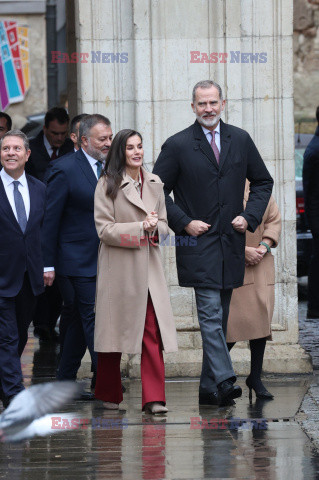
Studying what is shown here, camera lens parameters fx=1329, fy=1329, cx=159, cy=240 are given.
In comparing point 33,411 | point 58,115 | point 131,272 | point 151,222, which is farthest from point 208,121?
point 58,115

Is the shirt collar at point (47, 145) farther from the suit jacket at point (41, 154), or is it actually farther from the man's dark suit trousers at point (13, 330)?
the man's dark suit trousers at point (13, 330)

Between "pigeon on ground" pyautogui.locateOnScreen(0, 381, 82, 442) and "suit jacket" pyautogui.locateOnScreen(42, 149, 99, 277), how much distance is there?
2.34m

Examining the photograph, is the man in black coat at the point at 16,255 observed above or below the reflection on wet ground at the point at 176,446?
above

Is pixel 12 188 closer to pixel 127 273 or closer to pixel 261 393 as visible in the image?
pixel 127 273

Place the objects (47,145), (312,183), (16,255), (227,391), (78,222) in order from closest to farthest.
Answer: (227,391) < (16,255) < (78,222) < (47,145) < (312,183)

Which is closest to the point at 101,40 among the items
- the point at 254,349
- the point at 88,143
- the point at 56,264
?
the point at 88,143

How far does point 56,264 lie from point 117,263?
755 mm

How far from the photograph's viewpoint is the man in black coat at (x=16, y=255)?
8375mm

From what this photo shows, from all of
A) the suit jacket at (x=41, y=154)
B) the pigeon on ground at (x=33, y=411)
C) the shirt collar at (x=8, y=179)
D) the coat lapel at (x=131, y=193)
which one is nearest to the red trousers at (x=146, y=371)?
the coat lapel at (x=131, y=193)

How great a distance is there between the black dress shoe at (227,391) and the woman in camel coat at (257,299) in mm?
400

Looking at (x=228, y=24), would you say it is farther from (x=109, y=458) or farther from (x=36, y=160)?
(x=109, y=458)

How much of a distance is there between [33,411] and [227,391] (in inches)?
86.7

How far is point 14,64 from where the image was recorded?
35.3 metres

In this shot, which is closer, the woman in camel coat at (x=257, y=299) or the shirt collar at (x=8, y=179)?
the shirt collar at (x=8, y=179)
